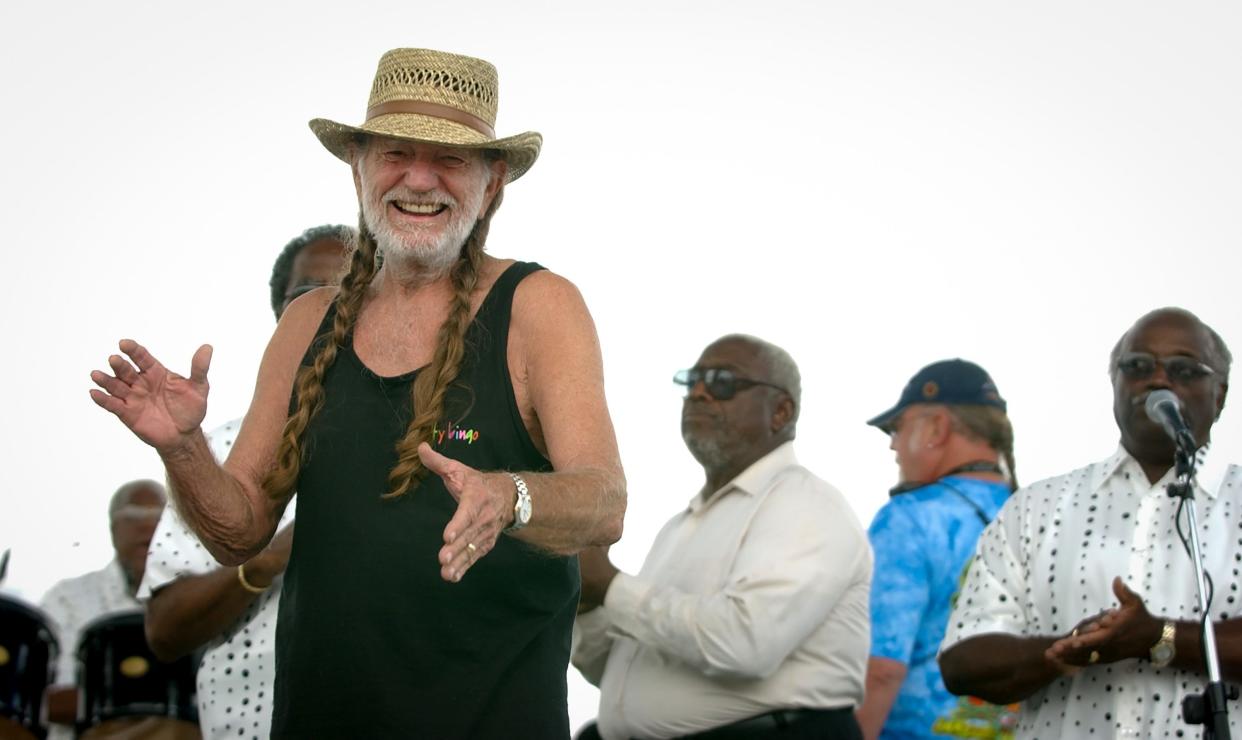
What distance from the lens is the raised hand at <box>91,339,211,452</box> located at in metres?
2.93

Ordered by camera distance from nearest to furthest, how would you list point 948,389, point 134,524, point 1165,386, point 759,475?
point 1165,386 < point 759,475 < point 134,524 < point 948,389

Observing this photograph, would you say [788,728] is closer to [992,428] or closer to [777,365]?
[777,365]

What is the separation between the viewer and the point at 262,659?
13.7 feet

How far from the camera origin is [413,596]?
2986 millimetres

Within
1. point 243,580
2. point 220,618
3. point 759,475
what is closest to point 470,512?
point 243,580

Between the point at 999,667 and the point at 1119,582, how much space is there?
492 mm

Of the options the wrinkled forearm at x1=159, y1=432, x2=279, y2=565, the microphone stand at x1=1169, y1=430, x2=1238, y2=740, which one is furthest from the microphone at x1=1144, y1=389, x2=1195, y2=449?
the wrinkled forearm at x1=159, y1=432, x2=279, y2=565

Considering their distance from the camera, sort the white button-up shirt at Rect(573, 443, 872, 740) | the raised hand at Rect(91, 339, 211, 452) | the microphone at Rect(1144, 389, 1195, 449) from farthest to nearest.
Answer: the white button-up shirt at Rect(573, 443, 872, 740) < the microphone at Rect(1144, 389, 1195, 449) < the raised hand at Rect(91, 339, 211, 452)

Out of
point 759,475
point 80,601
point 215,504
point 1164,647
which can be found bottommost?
point 80,601

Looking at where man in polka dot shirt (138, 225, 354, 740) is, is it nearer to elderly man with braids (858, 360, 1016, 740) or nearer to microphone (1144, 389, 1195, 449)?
microphone (1144, 389, 1195, 449)

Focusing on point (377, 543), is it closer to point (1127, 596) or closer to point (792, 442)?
point (1127, 596)

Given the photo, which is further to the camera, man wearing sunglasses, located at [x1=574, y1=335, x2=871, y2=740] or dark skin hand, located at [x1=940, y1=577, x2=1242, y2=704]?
man wearing sunglasses, located at [x1=574, y1=335, x2=871, y2=740]

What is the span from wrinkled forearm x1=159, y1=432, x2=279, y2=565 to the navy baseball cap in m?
3.85

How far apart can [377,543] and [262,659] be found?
4.34 ft
